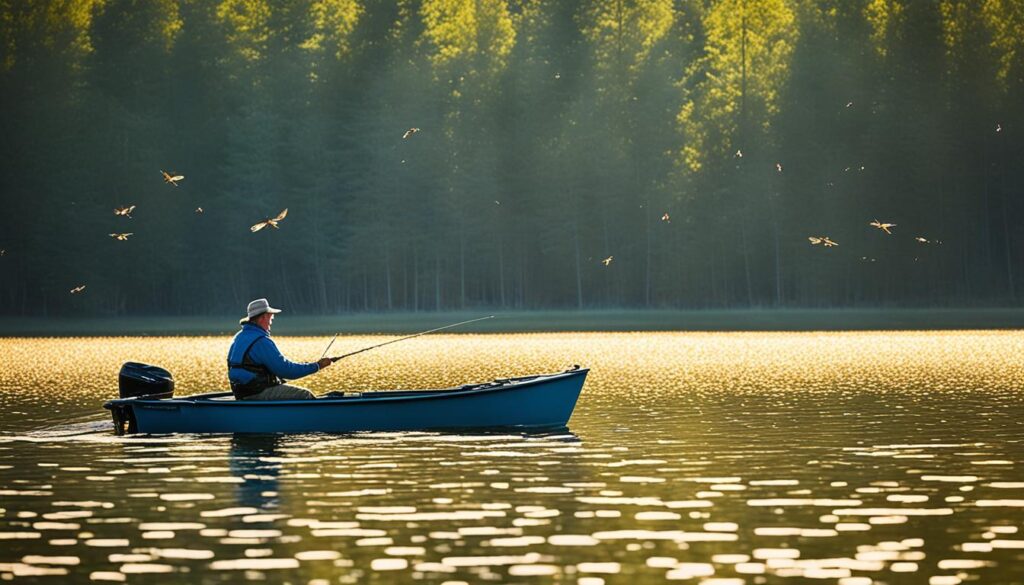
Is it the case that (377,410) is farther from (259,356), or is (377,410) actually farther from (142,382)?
(142,382)

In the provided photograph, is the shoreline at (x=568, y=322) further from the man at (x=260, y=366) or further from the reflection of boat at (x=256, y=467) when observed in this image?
the reflection of boat at (x=256, y=467)

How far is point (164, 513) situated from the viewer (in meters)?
17.5

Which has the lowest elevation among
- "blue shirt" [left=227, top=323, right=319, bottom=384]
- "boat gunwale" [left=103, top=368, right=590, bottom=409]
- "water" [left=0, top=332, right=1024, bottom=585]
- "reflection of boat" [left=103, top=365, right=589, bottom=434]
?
"water" [left=0, top=332, right=1024, bottom=585]

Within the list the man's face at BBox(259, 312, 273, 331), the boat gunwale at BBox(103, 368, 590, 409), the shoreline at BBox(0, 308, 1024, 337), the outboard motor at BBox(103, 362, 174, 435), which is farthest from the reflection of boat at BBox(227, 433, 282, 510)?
the shoreline at BBox(0, 308, 1024, 337)

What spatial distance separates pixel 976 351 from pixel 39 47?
4994 cm

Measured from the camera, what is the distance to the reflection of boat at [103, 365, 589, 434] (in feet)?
84.5

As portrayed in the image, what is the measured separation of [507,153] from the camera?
82562 mm

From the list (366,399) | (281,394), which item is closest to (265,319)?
(281,394)

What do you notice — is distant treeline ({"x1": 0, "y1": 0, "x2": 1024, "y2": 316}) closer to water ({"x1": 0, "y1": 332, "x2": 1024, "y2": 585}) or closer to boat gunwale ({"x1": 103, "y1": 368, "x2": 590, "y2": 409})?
water ({"x1": 0, "y1": 332, "x2": 1024, "y2": 585})

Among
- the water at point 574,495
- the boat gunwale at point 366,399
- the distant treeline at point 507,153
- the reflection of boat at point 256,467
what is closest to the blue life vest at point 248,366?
the boat gunwale at point 366,399

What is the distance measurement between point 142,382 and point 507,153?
56.2 meters

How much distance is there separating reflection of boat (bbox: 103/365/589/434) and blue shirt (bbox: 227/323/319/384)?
0.46 m

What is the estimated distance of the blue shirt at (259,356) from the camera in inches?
1013

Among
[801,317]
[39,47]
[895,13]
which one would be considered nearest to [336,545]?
[801,317]
